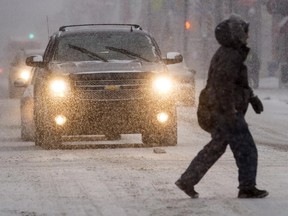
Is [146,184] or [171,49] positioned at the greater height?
[146,184]

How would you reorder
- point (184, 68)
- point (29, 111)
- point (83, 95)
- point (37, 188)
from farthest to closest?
point (184, 68), point (29, 111), point (83, 95), point (37, 188)

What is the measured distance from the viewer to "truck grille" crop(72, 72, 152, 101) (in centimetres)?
1655

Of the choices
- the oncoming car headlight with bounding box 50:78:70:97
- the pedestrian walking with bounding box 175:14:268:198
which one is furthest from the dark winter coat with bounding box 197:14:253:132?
the oncoming car headlight with bounding box 50:78:70:97

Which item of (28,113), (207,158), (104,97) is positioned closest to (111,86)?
(104,97)

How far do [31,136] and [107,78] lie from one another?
2.97m

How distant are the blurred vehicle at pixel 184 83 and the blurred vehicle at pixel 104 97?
559 inches

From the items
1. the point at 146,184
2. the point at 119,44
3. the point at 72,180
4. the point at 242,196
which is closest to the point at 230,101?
the point at 242,196

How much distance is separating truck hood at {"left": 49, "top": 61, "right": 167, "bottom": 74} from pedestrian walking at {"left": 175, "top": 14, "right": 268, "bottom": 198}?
6.53 m

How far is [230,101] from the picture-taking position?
10.2 metres

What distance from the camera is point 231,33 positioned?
10109 mm

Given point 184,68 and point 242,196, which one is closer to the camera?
point 242,196

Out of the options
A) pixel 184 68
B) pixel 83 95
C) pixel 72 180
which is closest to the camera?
pixel 72 180

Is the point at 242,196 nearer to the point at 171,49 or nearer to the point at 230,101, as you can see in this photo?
the point at 230,101

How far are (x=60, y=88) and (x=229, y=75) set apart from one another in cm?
673
